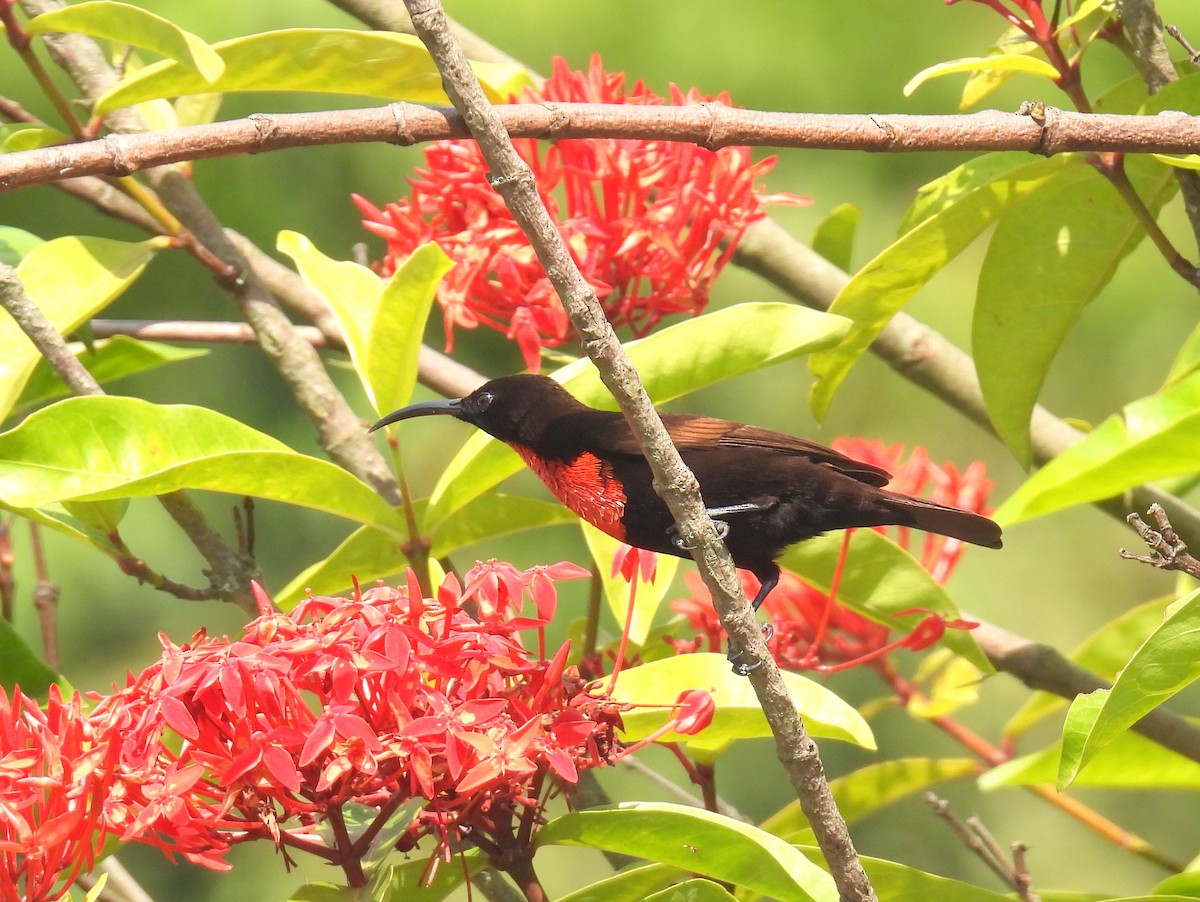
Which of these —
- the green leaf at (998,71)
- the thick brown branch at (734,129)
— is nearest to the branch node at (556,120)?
the thick brown branch at (734,129)

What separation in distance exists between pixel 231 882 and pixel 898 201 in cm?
500

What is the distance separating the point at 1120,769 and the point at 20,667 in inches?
70.0

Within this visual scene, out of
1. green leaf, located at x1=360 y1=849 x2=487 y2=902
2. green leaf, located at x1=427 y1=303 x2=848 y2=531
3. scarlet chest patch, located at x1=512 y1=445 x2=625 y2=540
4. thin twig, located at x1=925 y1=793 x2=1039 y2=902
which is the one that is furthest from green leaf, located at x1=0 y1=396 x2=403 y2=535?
thin twig, located at x1=925 y1=793 x2=1039 y2=902

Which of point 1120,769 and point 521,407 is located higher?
point 521,407

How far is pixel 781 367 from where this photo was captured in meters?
7.31

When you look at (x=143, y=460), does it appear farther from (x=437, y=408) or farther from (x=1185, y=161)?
(x=1185, y=161)

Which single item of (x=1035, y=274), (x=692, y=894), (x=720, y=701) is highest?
(x=1035, y=274)

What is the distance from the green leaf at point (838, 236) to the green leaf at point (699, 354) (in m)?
0.89

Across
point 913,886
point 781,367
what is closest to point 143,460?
point 913,886

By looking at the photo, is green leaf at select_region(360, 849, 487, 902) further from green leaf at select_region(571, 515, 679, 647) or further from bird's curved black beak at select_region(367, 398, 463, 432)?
bird's curved black beak at select_region(367, 398, 463, 432)

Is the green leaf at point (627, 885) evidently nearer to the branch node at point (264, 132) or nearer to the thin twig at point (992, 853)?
the thin twig at point (992, 853)

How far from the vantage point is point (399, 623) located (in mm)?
1448

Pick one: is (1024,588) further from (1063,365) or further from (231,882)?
(231,882)

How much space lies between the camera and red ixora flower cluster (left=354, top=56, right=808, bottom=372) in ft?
7.48
